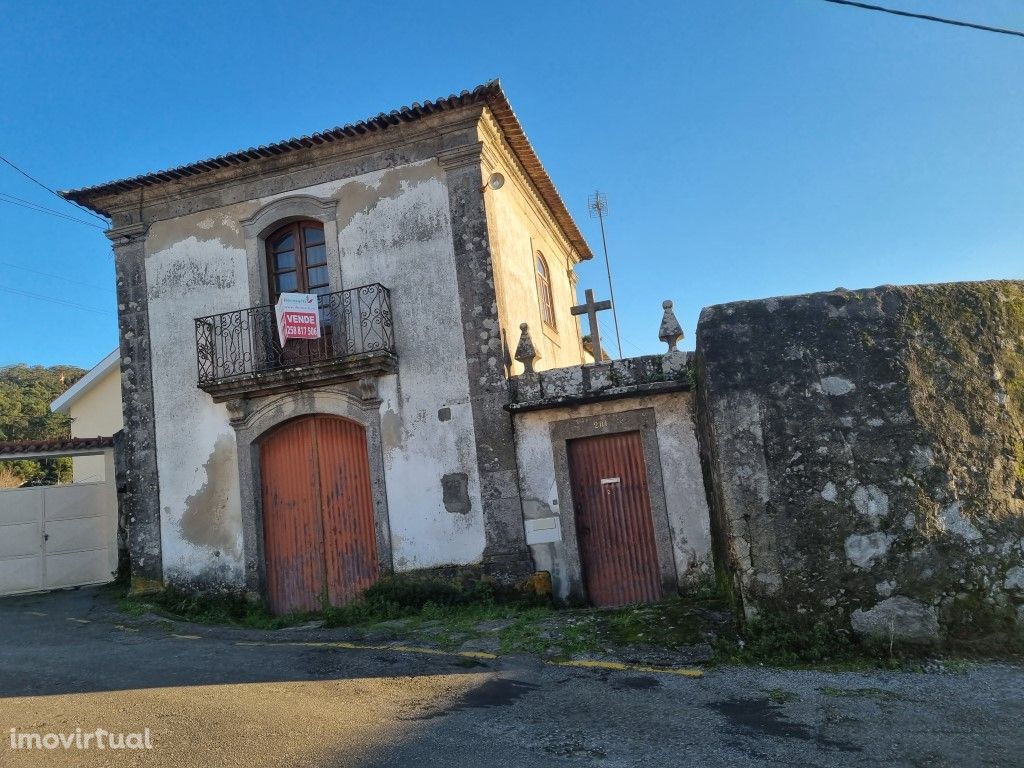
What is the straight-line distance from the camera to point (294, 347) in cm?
1016

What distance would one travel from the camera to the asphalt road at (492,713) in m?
4.03

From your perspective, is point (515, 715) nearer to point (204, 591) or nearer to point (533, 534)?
point (533, 534)

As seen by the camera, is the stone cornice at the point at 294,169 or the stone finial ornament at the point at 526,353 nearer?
the stone finial ornament at the point at 526,353

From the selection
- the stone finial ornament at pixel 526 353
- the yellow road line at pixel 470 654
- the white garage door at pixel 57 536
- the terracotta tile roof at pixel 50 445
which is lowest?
the yellow road line at pixel 470 654

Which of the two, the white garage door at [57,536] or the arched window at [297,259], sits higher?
the arched window at [297,259]

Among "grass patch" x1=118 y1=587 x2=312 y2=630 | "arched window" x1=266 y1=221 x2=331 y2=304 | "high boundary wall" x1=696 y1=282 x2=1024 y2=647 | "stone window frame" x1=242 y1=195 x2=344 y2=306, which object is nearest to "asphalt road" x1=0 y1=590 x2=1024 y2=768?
"high boundary wall" x1=696 y1=282 x2=1024 y2=647

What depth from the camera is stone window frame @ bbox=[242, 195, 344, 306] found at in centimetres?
1006

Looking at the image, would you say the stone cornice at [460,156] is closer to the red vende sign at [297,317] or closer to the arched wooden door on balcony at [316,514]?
the red vende sign at [297,317]

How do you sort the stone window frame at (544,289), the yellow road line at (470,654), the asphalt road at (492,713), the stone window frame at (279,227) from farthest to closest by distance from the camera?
the stone window frame at (544,289) → the stone window frame at (279,227) → the yellow road line at (470,654) → the asphalt road at (492,713)

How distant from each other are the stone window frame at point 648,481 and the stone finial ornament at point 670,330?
871 mm

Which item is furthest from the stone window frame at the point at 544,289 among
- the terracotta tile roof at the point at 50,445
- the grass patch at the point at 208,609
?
the terracotta tile roof at the point at 50,445
